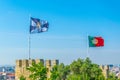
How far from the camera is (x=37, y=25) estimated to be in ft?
150

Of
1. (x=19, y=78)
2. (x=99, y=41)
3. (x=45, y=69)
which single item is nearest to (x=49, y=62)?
(x=45, y=69)

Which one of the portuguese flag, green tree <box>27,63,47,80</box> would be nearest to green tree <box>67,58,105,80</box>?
the portuguese flag

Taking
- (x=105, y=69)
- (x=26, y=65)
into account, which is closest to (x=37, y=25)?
(x=26, y=65)

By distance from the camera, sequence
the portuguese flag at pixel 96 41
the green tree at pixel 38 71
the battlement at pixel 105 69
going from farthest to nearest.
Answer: the battlement at pixel 105 69, the portuguese flag at pixel 96 41, the green tree at pixel 38 71

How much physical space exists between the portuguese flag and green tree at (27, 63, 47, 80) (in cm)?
678

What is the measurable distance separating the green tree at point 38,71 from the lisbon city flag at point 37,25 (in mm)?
4789

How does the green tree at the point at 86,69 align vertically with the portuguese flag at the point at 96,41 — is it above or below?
below


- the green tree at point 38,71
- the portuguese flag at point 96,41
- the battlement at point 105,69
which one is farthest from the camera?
the battlement at point 105,69

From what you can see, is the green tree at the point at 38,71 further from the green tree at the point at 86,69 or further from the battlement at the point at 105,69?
the battlement at the point at 105,69

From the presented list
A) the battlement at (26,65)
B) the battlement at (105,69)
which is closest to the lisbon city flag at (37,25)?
the battlement at (26,65)

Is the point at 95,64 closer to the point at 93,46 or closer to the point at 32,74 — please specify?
the point at 93,46

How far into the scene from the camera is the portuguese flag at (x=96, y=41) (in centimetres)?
4552

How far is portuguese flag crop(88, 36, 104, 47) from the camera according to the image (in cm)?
4552

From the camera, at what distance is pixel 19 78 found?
139ft
